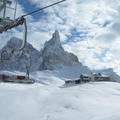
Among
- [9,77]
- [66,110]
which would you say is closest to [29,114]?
[66,110]

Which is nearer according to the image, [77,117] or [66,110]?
[77,117]

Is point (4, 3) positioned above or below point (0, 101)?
above

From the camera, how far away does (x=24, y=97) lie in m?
17.4

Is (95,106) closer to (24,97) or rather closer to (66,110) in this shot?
(66,110)

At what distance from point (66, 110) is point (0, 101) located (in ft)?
12.3

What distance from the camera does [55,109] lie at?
585 inches

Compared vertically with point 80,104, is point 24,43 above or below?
above

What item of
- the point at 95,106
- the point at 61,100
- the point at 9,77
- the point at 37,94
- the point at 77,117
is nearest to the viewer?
the point at 77,117

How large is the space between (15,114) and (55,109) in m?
1.85

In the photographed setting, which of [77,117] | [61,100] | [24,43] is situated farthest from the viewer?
[61,100]

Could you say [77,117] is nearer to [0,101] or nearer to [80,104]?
[80,104]

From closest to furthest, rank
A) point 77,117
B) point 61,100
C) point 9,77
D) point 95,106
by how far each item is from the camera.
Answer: point 77,117, point 95,106, point 61,100, point 9,77

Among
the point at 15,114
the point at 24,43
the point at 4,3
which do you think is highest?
the point at 4,3

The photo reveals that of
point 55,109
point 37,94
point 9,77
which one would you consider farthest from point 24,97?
point 9,77
